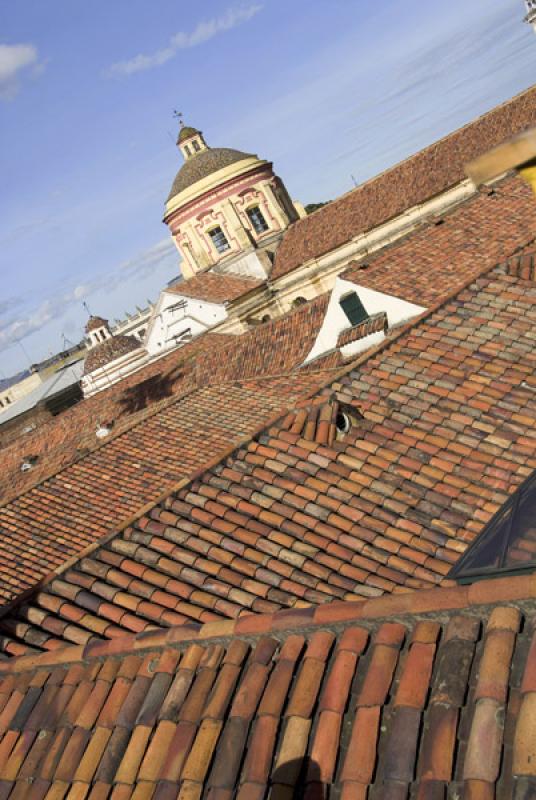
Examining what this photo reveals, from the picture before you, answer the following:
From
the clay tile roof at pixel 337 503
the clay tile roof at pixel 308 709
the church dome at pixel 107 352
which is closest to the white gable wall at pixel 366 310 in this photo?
the clay tile roof at pixel 337 503

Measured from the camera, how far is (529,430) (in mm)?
9922

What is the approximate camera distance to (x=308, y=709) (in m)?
4.34

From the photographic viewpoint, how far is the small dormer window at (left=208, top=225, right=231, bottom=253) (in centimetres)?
4491

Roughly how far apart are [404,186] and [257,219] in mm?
11996

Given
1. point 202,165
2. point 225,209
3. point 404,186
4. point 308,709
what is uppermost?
point 202,165

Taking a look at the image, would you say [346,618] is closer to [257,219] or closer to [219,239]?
[219,239]

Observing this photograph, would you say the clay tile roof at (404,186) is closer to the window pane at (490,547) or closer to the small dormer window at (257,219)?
the small dormer window at (257,219)

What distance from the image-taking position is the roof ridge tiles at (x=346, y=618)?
4051mm

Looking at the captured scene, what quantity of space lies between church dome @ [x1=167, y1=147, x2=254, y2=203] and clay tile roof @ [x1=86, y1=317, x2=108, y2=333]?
15.6m

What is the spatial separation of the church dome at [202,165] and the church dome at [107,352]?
9461mm

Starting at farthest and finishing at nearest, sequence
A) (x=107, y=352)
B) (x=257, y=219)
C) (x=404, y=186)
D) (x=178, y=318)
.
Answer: (x=257, y=219), (x=107, y=352), (x=178, y=318), (x=404, y=186)

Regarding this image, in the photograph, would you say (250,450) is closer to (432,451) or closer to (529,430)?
(432,451)

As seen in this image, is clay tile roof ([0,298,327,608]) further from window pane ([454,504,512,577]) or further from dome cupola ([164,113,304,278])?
dome cupola ([164,113,304,278])

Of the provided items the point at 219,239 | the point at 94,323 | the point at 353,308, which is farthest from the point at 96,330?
the point at 353,308
